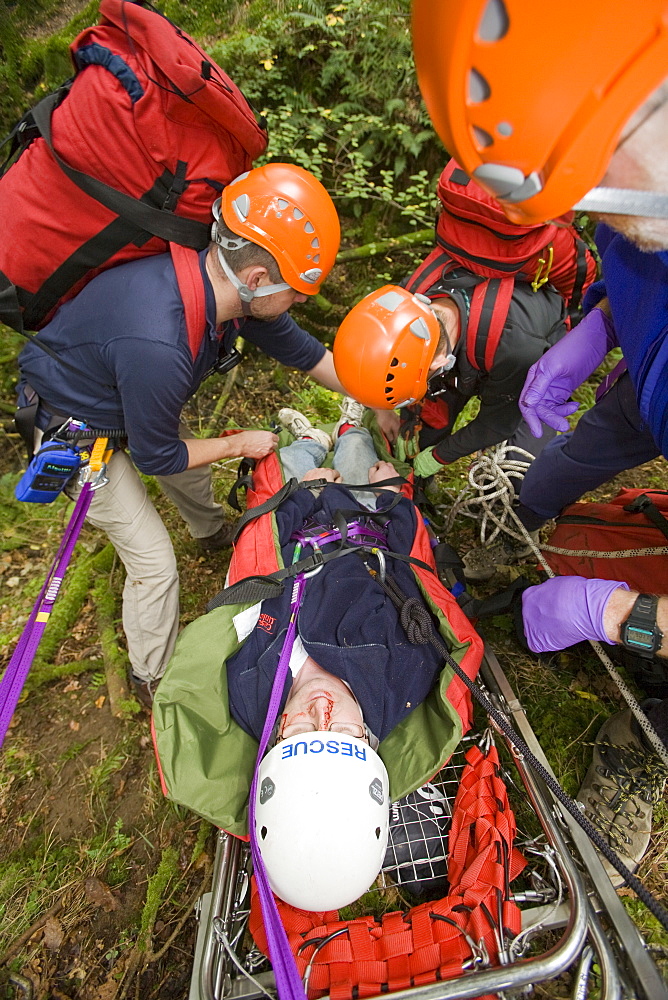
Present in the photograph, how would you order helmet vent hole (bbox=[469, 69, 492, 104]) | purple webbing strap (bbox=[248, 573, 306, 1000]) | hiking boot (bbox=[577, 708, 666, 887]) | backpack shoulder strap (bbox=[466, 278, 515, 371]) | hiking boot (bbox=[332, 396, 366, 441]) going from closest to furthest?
helmet vent hole (bbox=[469, 69, 492, 104])
purple webbing strap (bbox=[248, 573, 306, 1000])
hiking boot (bbox=[577, 708, 666, 887])
backpack shoulder strap (bbox=[466, 278, 515, 371])
hiking boot (bbox=[332, 396, 366, 441])

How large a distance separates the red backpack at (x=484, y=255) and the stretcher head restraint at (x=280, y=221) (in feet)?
2.50

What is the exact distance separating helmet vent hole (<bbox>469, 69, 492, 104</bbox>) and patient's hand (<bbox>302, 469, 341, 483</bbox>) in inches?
97.0

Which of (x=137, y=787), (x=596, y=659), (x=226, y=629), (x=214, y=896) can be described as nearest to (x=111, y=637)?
(x=137, y=787)

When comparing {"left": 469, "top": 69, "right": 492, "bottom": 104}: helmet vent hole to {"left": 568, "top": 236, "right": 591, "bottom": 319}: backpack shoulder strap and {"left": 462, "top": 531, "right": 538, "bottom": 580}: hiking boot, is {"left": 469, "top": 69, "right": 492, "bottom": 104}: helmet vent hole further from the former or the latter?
{"left": 462, "top": 531, "right": 538, "bottom": 580}: hiking boot

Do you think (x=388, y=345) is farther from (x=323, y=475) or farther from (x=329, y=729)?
(x=329, y=729)

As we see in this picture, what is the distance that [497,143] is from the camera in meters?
1.22

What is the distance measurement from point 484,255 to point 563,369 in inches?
31.1

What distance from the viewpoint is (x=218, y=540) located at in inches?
168

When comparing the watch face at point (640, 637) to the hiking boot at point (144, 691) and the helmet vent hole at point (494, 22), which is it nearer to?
the helmet vent hole at point (494, 22)

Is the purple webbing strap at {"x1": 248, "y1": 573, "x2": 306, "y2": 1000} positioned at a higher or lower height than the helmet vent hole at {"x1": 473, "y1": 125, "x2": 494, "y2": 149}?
lower

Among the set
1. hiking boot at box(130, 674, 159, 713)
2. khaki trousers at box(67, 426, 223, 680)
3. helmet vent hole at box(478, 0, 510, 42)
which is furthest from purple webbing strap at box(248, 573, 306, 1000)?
helmet vent hole at box(478, 0, 510, 42)

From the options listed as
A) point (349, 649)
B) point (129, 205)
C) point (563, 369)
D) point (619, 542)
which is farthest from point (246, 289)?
point (619, 542)

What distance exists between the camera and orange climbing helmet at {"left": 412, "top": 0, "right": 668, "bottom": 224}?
105 cm

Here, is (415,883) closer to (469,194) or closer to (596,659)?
(596,659)
